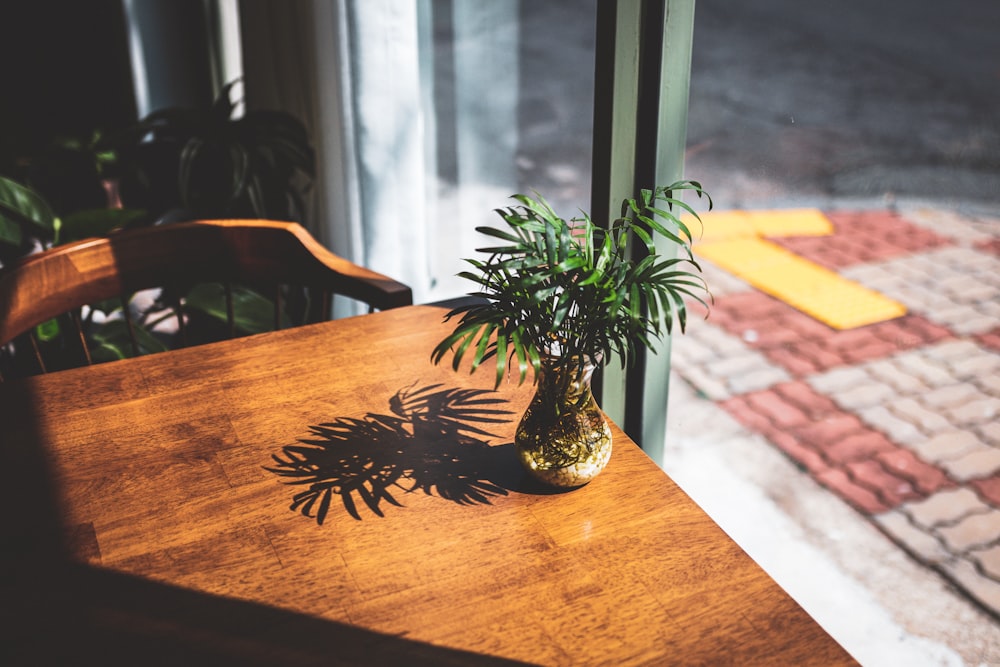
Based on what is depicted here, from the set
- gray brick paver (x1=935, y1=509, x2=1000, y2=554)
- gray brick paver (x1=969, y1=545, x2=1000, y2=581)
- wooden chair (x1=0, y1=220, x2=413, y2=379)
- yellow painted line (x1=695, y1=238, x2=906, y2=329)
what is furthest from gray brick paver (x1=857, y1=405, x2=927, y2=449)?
wooden chair (x1=0, y1=220, x2=413, y2=379)

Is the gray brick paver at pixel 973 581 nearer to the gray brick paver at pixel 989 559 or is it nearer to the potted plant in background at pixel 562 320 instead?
the gray brick paver at pixel 989 559

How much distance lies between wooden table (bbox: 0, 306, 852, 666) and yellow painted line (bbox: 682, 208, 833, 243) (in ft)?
10.0

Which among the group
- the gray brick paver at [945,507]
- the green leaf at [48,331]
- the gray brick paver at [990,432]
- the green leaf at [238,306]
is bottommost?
the gray brick paver at [945,507]

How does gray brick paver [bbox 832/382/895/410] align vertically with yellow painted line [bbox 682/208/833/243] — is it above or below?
below

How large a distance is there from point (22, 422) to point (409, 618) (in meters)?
0.61

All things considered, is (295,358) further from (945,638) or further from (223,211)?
(945,638)

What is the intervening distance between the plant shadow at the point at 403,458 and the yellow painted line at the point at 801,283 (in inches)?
97.8

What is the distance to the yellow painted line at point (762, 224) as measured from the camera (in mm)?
3984

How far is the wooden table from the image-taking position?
2.36 ft

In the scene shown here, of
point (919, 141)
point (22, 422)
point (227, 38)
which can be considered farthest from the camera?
point (227, 38)

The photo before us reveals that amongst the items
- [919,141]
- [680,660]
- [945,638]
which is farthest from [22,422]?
[919,141]

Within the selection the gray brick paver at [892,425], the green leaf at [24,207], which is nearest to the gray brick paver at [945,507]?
the gray brick paver at [892,425]

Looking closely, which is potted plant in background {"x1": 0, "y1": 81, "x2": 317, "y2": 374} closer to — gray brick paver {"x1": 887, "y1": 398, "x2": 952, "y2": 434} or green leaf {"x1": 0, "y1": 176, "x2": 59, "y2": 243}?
green leaf {"x1": 0, "y1": 176, "x2": 59, "y2": 243}

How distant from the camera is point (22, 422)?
103cm
